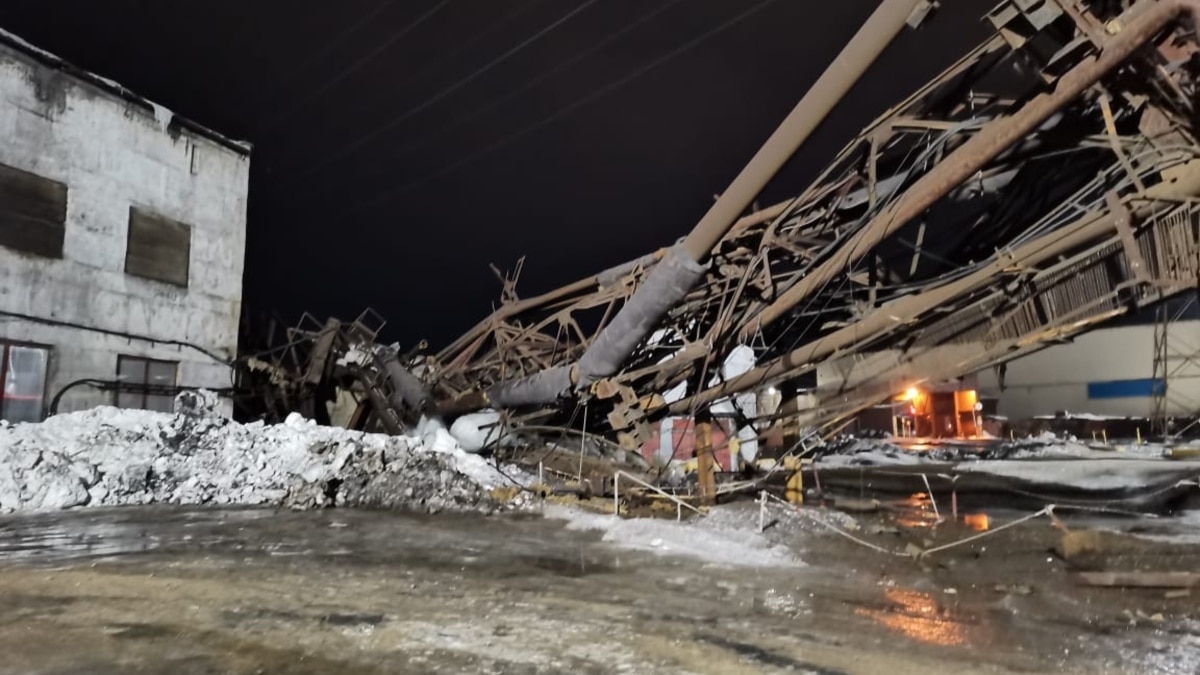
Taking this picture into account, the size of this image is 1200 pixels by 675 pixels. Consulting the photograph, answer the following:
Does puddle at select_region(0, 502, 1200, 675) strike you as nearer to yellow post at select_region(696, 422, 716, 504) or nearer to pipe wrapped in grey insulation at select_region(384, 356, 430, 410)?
yellow post at select_region(696, 422, 716, 504)

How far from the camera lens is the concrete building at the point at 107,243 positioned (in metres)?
14.2

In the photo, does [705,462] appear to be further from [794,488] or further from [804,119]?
[804,119]

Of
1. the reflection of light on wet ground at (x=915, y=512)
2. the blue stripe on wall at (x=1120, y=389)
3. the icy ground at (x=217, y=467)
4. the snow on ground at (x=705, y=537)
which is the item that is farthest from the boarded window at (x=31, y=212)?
the blue stripe on wall at (x=1120, y=389)

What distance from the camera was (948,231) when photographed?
341 inches

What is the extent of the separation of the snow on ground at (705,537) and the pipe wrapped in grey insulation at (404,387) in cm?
588

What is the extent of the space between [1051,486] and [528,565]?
11.8 meters

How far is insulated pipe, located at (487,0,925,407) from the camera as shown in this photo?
21.8 feet

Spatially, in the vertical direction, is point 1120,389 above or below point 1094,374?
below

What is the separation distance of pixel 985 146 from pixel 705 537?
4.98m

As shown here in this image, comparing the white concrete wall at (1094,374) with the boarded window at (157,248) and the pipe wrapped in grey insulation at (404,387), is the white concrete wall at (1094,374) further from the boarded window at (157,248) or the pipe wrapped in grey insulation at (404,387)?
the boarded window at (157,248)

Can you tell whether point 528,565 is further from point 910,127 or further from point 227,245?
point 227,245

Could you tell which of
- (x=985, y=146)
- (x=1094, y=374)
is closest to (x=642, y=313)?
(x=985, y=146)

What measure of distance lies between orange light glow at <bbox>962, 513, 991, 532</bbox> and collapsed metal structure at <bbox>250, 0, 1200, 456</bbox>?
2.35 meters

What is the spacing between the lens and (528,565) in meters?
7.01
